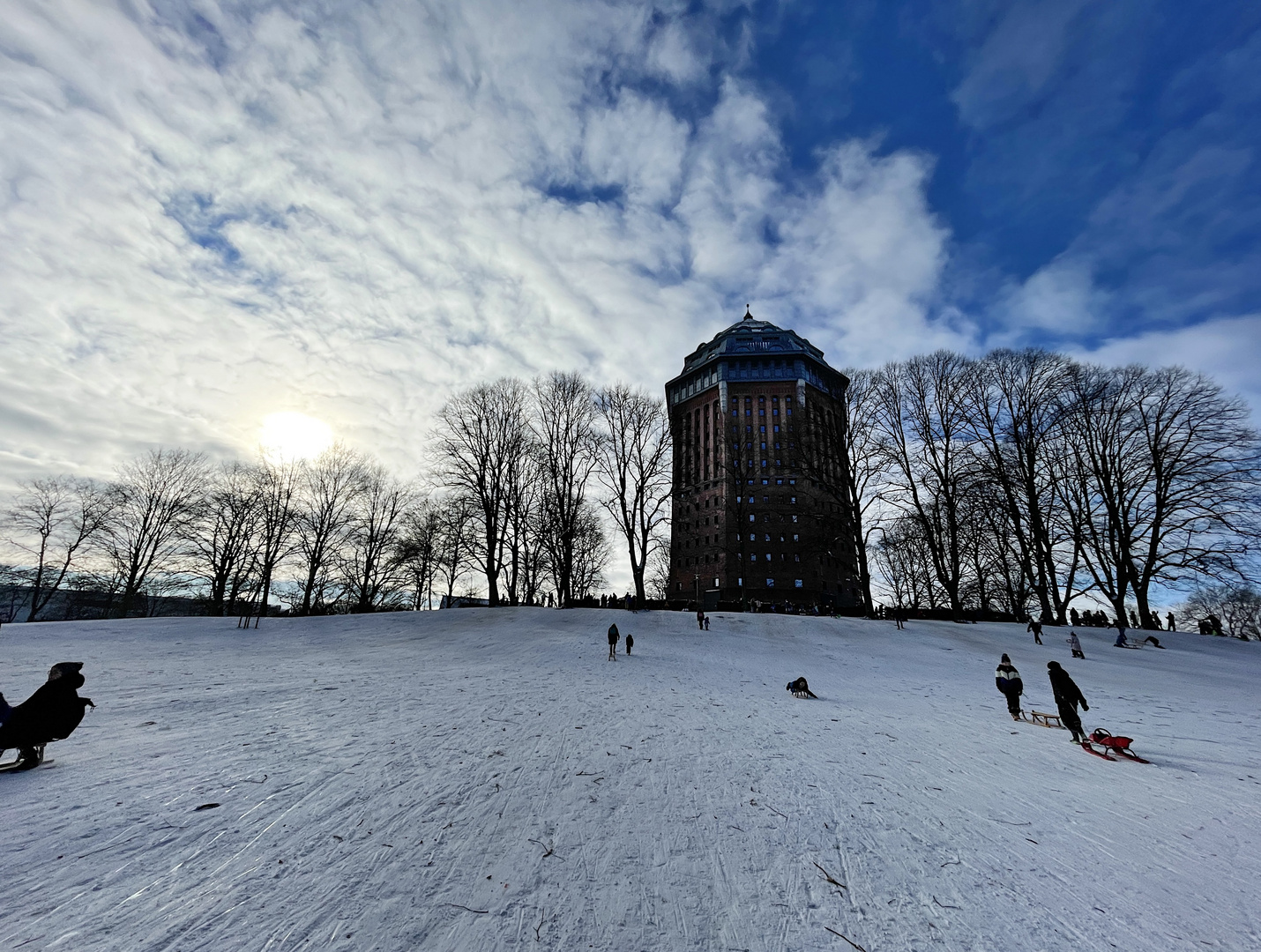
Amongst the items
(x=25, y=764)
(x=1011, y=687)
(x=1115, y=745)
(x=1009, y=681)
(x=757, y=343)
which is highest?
(x=757, y=343)

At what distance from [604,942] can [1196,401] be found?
3919cm

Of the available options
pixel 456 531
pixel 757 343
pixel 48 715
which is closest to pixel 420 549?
pixel 456 531

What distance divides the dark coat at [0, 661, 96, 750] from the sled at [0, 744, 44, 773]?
0.12 metres

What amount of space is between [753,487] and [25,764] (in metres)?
61.9

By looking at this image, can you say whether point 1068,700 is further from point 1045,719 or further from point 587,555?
point 587,555

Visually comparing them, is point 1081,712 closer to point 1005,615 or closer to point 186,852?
point 186,852

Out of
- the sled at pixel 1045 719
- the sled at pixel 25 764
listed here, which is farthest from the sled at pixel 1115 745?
the sled at pixel 25 764

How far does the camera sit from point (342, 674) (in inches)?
512

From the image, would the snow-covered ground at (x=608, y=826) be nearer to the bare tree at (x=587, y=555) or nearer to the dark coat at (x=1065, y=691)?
the dark coat at (x=1065, y=691)

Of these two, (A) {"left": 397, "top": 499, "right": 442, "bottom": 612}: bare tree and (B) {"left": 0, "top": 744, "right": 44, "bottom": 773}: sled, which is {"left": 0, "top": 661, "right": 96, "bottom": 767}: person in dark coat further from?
(A) {"left": 397, "top": 499, "right": 442, "bottom": 612}: bare tree

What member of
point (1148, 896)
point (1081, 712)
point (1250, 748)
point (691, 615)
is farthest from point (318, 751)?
point (691, 615)

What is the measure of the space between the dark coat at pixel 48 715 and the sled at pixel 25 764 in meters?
0.12

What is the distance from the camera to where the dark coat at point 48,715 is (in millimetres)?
5578

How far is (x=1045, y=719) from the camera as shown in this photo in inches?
405
